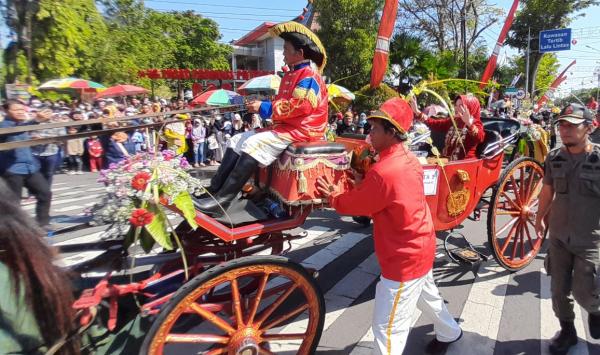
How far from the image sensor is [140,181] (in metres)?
2.04

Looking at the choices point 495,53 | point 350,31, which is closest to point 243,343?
point 495,53

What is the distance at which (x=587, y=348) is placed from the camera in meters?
2.91

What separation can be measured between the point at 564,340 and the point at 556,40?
26.9 metres

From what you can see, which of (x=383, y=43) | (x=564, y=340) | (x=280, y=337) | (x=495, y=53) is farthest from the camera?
(x=495, y=53)

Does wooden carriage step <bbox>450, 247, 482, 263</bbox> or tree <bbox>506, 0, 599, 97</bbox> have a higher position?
tree <bbox>506, 0, 599, 97</bbox>

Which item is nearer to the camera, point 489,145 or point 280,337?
point 280,337

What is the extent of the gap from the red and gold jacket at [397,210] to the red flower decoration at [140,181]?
3.60 feet

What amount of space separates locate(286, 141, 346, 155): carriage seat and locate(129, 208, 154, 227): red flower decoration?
1.01m

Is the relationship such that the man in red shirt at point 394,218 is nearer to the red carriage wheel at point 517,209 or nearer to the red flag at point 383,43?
the red carriage wheel at point 517,209

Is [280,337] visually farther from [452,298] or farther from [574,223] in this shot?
[574,223]

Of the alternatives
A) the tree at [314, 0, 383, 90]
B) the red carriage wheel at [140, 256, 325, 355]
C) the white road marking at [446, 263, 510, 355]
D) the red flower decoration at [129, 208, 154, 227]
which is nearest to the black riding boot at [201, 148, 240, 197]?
the red carriage wheel at [140, 256, 325, 355]

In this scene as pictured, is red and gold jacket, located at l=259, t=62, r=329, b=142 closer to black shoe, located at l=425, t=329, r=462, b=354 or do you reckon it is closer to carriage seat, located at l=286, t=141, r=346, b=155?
carriage seat, located at l=286, t=141, r=346, b=155

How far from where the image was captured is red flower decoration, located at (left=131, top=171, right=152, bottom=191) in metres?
2.04

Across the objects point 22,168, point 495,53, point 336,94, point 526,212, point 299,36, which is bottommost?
point 526,212
